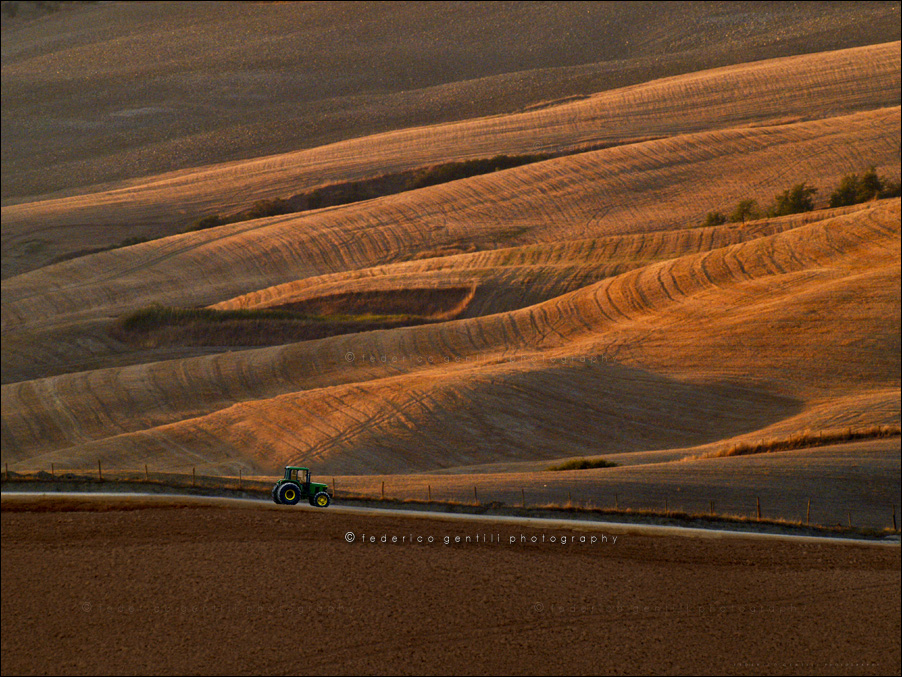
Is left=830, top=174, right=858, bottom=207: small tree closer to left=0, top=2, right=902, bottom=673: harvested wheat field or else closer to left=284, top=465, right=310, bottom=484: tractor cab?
left=0, top=2, right=902, bottom=673: harvested wheat field

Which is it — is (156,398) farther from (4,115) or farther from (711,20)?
(711,20)

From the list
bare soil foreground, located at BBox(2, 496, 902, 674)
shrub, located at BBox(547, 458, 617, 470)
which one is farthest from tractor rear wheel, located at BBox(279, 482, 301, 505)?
shrub, located at BBox(547, 458, 617, 470)

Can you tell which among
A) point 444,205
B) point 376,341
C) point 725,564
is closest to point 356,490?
point 725,564

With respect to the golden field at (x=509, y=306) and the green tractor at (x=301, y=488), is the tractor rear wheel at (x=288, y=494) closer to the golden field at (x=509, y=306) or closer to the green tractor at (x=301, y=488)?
the green tractor at (x=301, y=488)

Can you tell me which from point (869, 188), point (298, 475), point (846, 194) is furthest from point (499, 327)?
point (869, 188)


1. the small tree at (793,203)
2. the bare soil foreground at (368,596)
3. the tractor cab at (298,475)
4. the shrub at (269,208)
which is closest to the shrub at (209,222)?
the shrub at (269,208)

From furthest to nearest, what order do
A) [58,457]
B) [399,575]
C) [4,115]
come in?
1. [4,115]
2. [58,457]
3. [399,575]

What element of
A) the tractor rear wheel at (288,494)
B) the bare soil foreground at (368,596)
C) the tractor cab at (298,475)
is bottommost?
the bare soil foreground at (368,596)
